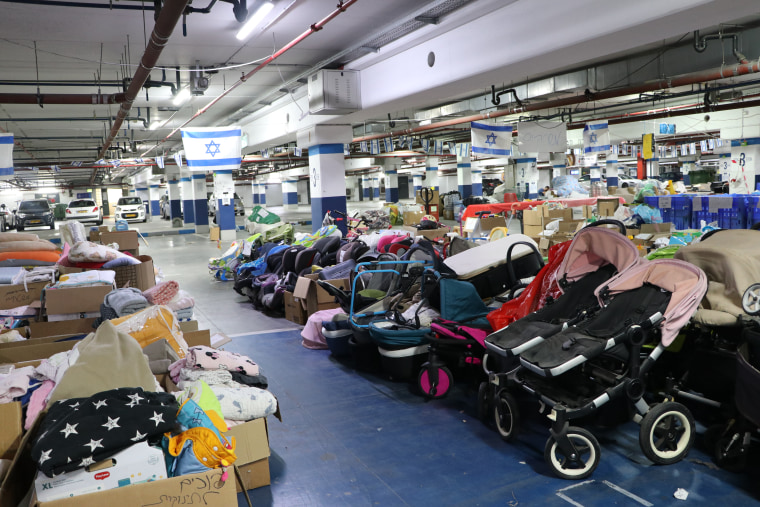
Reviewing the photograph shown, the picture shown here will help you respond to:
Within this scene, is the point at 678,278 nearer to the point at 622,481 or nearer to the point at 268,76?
the point at 622,481

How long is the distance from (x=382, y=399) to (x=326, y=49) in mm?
6620

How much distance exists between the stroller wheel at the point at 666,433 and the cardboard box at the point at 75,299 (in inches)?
163

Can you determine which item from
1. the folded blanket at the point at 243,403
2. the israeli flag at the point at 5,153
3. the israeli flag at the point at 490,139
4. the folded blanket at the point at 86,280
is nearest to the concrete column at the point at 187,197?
the israeli flag at the point at 5,153

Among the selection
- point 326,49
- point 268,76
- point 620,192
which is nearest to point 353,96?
point 326,49

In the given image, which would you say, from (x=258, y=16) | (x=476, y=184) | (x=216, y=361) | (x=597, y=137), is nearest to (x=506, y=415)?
(x=216, y=361)

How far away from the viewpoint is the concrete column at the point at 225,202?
19000mm

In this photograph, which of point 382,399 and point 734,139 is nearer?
point 382,399

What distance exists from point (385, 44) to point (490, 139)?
16.2ft

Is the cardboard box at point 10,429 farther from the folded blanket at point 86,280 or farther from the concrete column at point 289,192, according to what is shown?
the concrete column at point 289,192

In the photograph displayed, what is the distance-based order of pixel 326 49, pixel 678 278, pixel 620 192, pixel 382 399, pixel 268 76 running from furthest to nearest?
pixel 620 192 < pixel 268 76 < pixel 326 49 < pixel 382 399 < pixel 678 278

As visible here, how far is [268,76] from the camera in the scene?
1107 cm

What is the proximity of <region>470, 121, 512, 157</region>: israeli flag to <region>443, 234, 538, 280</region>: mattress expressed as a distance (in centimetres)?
757

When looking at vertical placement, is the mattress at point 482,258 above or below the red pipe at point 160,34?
below

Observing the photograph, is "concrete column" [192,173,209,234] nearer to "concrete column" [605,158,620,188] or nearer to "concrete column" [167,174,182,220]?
"concrete column" [167,174,182,220]
